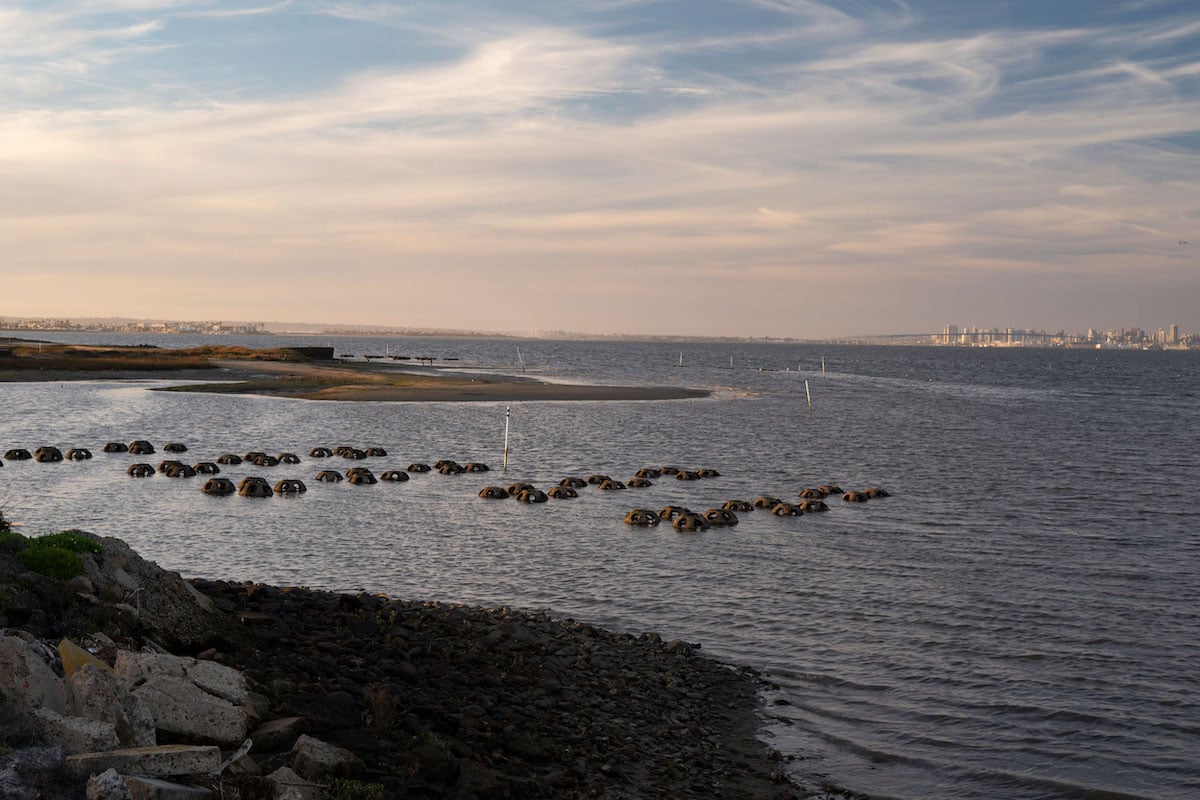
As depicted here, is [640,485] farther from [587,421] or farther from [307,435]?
[587,421]

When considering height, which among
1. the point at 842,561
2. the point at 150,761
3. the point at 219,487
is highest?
the point at 150,761

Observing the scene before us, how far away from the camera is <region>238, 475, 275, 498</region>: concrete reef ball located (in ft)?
150

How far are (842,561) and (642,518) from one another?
9.07m

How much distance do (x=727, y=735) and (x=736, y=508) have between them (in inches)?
1022

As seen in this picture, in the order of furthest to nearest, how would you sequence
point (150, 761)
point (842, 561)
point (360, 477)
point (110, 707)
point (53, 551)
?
point (360, 477)
point (842, 561)
point (53, 551)
point (110, 707)
point (150, 761)

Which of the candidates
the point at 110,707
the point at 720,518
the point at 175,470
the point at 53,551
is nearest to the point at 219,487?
the point at 175,470

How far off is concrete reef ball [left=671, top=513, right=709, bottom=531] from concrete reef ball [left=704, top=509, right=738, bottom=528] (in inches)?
16.9

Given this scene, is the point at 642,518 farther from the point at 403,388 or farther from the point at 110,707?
the point at 403,388

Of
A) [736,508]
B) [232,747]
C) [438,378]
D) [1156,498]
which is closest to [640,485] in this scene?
[736,508]

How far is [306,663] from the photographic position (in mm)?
16594

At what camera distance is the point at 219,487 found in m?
46.5

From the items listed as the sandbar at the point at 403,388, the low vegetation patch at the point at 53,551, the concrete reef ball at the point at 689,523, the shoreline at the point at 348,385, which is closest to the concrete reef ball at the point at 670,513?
the concrete reef ball at the point at 689,523

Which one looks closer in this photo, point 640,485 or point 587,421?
point 640,485

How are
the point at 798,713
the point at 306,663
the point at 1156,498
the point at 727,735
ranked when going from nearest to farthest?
the point at 306,663 → the point at 727,735 → the point at 798,713 → the point at 1156,498
